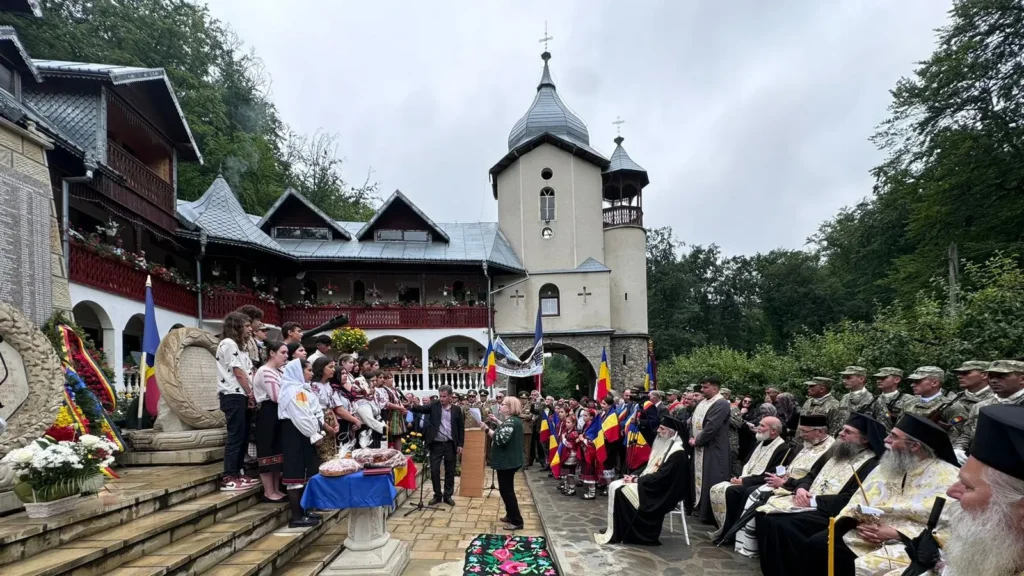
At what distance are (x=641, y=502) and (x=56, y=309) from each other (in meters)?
8.38

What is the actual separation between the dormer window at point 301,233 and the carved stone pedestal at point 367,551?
60.2 ft

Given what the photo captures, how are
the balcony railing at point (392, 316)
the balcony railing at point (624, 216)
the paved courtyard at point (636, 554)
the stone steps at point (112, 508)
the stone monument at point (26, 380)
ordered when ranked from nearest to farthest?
the stone steps at point (112, 508) → the stone monument at point (26, 380) → the paved courtyard at point (636, 554) → the balcony railing at point (392, 316) → the balcony railing at point (624, 216)

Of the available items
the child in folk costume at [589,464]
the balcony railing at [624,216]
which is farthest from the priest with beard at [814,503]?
the balcony railing at [624,216]

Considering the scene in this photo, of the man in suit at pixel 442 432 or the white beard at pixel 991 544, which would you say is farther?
the man in suit at pixel 442 432

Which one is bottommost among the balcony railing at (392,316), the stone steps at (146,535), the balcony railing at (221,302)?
the stone steps at (146,535)

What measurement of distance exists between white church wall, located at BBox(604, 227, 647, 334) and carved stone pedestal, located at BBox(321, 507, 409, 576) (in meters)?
18.8

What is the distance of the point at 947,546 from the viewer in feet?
7.57

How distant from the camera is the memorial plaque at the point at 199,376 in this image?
631 centimetres

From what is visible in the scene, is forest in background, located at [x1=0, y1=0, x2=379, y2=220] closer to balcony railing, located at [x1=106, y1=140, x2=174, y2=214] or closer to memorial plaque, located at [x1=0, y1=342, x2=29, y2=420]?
balcony railing, located at [x1=106, y1=140, x2=174, y2=214]

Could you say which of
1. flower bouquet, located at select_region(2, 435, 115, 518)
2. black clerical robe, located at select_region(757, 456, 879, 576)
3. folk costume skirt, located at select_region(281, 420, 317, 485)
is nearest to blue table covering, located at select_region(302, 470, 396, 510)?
folk costume skirt, located at select_region(281, 420, 317, 485)

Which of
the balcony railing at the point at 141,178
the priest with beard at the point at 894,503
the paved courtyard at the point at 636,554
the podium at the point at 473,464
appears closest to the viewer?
the priest with beard at the point at 894,503

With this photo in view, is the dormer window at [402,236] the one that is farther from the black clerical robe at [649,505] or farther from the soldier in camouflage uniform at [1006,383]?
the soldier in camouflage uniform at [1006,383]

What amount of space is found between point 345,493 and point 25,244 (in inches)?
236

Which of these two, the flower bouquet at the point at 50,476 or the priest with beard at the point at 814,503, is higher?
the flower bouquet at the point at 50,476
